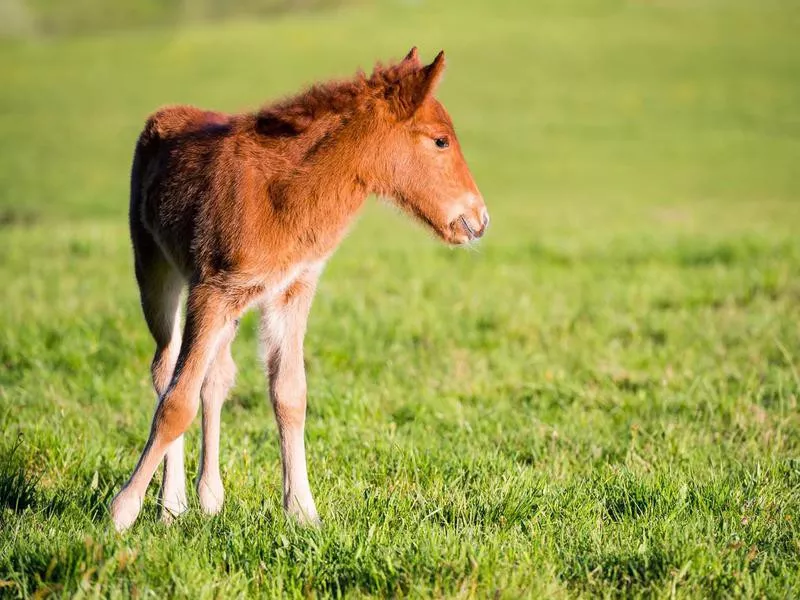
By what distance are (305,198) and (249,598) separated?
1.80 m

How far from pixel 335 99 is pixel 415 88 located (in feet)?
1.32

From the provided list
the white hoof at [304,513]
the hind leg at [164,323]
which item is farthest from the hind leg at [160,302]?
the white hoof at [304,513]

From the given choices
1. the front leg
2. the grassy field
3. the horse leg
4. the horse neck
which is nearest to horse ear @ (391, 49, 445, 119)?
the horse neck

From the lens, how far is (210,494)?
14.7 feet

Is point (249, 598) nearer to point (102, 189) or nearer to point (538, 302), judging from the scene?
point (538, 302)

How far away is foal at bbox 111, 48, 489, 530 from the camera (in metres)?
4.29

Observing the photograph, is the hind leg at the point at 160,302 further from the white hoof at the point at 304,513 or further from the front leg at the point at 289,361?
the white hoof at the point at 304,513

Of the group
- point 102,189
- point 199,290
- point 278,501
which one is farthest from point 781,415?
point 102,189

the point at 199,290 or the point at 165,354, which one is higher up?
the point at 199,290

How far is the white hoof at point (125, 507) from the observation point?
4.11 meters

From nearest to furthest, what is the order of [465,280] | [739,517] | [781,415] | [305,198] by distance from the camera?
[739,517]
[305,198]
[781,415]
[465,280]

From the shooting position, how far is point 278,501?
4488 millimetres

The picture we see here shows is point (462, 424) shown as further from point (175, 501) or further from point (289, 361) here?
point (175, 501)

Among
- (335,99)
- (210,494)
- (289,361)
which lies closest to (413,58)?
(335,99)
